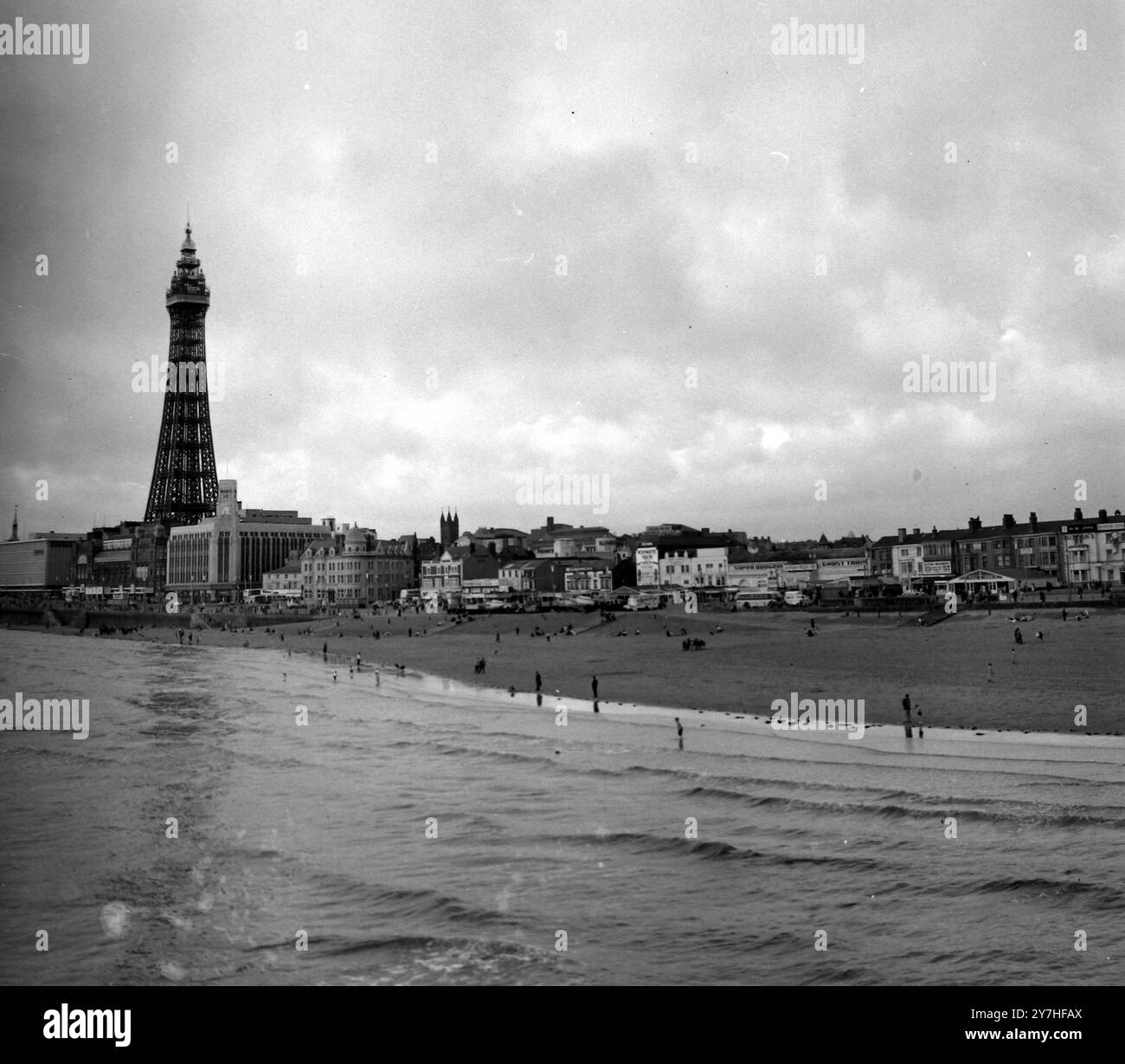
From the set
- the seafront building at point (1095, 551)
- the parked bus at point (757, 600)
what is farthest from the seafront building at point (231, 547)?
the seafront building at point (1095, 551)

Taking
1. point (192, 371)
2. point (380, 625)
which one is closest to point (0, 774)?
point (380, 625)

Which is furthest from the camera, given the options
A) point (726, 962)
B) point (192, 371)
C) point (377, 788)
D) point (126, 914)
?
point (192, 371)

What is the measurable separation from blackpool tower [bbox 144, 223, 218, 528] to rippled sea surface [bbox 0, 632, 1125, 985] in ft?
540

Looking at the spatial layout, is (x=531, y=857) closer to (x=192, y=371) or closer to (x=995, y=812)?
(x=995, y=812)

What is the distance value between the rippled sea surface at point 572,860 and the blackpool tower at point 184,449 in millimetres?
164443

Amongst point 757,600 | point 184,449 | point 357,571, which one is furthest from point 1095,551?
point 184,449

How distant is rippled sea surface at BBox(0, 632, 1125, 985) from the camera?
1198 cm

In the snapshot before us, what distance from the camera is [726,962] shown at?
1176 centimetres

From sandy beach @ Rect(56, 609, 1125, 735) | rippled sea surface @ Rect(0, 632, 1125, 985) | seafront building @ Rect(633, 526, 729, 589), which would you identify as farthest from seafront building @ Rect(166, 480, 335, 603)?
rippled sea surface @ Rect(0, 632, 1125, 985)

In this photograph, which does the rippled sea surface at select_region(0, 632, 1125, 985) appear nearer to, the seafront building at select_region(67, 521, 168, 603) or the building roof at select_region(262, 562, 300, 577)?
the building roof at select_region(262, 562, 300, 577)

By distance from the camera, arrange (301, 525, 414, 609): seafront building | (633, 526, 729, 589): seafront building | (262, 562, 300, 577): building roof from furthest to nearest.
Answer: (262, 562, 300, 577): building roof < (301, 525, 414, 609): seafront building < (633, 526, 729, 589): seafront building

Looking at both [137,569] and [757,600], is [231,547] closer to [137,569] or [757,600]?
[137,569]

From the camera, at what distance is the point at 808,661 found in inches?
1642

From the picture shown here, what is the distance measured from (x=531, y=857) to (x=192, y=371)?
18299cm
